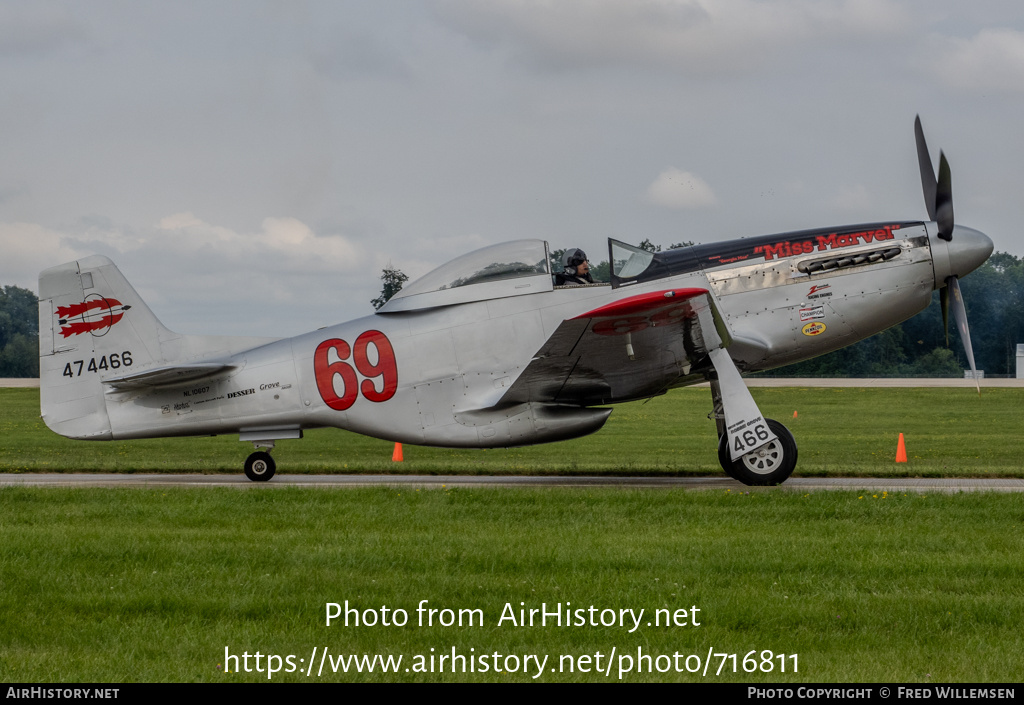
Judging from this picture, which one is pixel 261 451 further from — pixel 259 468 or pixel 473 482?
pixel 473 482

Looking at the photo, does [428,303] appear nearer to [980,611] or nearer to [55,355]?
[55,355]

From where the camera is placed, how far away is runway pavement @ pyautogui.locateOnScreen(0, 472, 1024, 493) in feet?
42.9

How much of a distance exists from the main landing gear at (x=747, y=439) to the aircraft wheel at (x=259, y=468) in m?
6.57

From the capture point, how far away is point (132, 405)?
1399 cm

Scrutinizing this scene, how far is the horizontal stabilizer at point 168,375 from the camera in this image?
13531 millimetres

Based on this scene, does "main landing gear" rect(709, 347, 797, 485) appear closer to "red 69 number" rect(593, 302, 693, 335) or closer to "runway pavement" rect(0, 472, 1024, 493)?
"runway pavement" rect(0, 472, 1024, 493)

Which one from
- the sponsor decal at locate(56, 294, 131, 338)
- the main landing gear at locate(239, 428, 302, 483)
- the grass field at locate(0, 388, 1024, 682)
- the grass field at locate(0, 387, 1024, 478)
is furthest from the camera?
the grass field at locate(0, 387, 1024, 478)

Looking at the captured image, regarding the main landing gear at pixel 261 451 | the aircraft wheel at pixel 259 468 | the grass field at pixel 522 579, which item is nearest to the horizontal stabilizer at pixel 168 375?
the main landing gear at pixel 261 451

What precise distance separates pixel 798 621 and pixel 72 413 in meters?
11.3

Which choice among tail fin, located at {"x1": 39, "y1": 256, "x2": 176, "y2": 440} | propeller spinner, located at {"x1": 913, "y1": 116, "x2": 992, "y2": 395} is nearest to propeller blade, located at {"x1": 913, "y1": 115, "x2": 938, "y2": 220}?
propeller spinner, located at {"x1": 913, "y1": 116, "x2": 992, "y2": 395}

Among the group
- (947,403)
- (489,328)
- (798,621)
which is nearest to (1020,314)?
(947,403)

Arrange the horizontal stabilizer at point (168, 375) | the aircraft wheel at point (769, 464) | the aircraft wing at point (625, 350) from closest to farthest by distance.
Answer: the aircraft wing at point (625, 350)
the aircraft wheel at point (769, 464)
the horizontal stabilizer at point (168, 375)

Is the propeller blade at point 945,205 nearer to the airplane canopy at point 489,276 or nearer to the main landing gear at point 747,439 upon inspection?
the main landing gear at point 747,439

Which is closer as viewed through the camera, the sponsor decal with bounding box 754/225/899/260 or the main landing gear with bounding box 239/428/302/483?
the sponsor decal with bounding box 754/225/899/260
